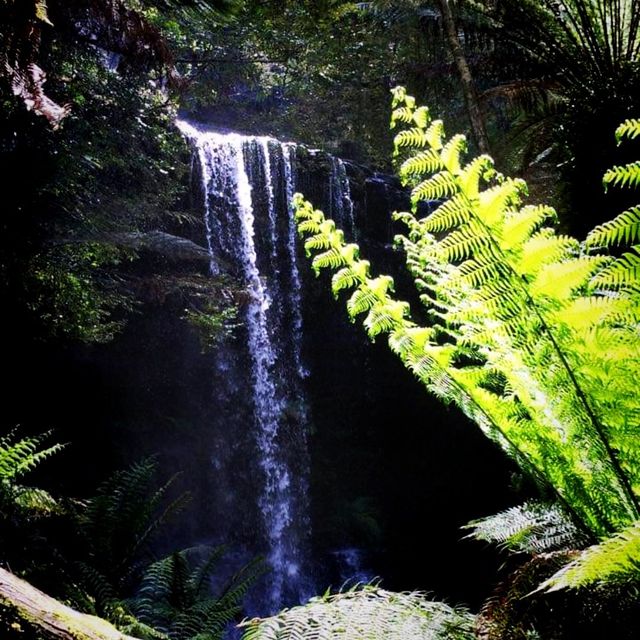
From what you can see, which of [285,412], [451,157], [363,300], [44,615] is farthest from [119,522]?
[285,412]

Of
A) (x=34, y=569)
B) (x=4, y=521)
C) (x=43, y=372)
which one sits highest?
(x=43, y=372)

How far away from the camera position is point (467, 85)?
403cm

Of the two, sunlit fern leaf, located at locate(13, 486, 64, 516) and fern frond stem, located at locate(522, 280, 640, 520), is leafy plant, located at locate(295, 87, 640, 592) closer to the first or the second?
fern frond stem, located at locate(522, 280, 640, 520)

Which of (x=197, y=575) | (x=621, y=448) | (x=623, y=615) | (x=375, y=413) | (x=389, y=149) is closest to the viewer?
A: (x=623, y=615)

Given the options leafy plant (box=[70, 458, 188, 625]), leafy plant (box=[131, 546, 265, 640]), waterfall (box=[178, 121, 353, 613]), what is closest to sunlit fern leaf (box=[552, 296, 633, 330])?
leafy plant (box=[131, 546, 265, 640])

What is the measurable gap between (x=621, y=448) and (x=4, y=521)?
282 cm

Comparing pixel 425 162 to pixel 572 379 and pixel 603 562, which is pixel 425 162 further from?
pixel 603 562

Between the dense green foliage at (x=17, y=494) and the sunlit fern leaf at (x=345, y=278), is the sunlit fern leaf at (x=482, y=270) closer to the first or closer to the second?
the sunlit fern leaf at (x=345, y=278)

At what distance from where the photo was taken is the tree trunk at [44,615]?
2.83 feet

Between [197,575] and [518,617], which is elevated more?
[518,617]

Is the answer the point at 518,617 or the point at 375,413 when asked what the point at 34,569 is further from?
the point at 375,413

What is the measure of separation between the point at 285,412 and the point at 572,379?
7993 millimetres

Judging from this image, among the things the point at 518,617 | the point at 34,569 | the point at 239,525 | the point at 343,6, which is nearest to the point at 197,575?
the point at 34,569

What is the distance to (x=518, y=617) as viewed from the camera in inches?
33.6
